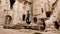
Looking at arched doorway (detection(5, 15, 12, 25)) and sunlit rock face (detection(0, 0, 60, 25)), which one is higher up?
sunlit rock face (detection(0, 0, 60, 25))

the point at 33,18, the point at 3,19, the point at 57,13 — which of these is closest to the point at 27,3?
the point at 33,18

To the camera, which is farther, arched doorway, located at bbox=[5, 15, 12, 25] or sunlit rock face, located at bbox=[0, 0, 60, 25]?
arched doorway, located at bbox=[5, 15, 12, 25]

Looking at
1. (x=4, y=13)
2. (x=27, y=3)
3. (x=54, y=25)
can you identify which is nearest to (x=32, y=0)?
(x=27, y=3)

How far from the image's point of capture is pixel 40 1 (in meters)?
4.29

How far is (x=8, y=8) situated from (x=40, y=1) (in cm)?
86

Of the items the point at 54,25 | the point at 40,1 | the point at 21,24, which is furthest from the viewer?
the point at 40,1

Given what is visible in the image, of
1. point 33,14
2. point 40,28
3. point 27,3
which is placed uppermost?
point 27,3

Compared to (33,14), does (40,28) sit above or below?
below

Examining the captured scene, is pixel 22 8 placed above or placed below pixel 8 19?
above

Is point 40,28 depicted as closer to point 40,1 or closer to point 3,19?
point 40,1

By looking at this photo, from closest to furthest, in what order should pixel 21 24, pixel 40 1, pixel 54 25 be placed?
pixel 54 25 < pixel 21 24 < pixel 40 1

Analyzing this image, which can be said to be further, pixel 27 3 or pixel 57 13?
pixel 27 3

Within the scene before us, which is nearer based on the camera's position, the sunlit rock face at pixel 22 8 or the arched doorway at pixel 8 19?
the sunlit rock face at pixel 22 8

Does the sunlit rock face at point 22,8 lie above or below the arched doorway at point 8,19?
above
